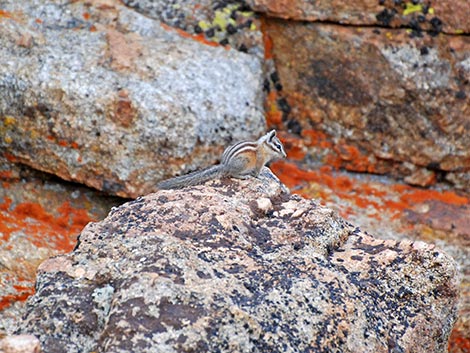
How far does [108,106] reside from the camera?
33.3ft

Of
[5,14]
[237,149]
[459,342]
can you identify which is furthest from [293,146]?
[5,14]

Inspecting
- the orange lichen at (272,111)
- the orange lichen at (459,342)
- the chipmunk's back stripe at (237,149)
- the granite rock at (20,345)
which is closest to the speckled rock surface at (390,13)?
the orange lichen at (272,111)

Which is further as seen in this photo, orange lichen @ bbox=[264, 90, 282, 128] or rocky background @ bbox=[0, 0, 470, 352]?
orange lichen @ bbox=[264, 90, 282, 128]

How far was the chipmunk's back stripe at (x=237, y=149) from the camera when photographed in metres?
7.85

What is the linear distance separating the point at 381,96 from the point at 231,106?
230 centimetres

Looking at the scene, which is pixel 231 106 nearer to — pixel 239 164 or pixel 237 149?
pixel 237 149

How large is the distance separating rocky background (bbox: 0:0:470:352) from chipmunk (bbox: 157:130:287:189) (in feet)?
6.62

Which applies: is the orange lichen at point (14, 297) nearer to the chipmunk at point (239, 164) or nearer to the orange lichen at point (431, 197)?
the chipmunk at point (239, 164)

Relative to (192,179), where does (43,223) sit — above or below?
below

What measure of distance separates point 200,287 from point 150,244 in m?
0.51

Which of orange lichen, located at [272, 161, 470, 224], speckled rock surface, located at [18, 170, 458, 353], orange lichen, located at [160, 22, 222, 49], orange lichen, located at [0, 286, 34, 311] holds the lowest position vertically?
orange lichen, located at [0, 286, 34, 311]

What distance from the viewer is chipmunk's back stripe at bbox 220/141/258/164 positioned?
7846mm

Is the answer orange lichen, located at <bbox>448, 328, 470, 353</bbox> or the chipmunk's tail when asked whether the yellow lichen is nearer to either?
orange lichen, located at <bbox>448, 328, 470, 353</bbox>

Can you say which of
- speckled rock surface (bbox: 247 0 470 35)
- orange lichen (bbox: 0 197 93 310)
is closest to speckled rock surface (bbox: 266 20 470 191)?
speckled rock surface (bbox: 247 0 470 35)
